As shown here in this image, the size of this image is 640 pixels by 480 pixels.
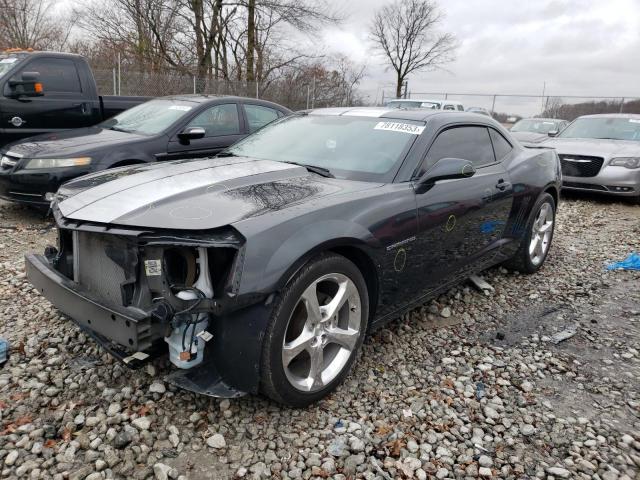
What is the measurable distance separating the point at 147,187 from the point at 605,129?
927cm

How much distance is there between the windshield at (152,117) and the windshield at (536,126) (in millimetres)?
11012

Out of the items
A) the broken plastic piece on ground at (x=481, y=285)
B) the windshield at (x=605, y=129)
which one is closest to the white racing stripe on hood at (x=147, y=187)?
the broken plastic piece on ground at (x=481, y=285)

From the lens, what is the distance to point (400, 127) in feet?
10.6

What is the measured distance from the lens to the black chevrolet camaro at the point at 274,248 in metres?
2.05

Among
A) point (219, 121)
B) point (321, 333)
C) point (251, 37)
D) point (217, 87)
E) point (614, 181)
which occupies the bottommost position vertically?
point (321, 333)

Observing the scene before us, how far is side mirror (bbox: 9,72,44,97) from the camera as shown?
594cm

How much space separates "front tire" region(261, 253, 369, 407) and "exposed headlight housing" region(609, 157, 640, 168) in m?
7.09

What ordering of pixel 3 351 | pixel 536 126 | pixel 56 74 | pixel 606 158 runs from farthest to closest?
pixel 536 126, pixel 606 158, pixel 56 74, pixel 3 351

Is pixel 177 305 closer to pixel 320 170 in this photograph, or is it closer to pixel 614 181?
pixel 320 170

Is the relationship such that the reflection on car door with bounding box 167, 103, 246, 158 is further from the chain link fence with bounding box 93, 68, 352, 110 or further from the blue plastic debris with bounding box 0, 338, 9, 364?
the chain link fence with bounding box 93, 68, 352, 110

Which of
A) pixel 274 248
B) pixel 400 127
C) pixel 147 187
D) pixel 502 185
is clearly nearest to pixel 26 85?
pixel 147 187

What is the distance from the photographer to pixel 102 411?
231 cm

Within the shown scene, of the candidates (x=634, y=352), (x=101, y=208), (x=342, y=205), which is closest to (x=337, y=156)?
(x=342, y=205)

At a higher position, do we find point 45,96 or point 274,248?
point 45,96
